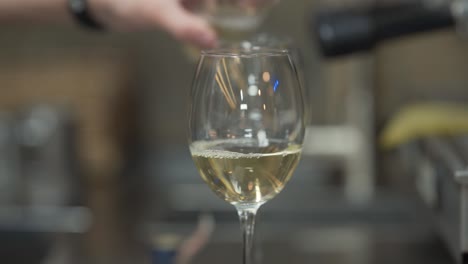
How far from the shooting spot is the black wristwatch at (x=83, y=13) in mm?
1007

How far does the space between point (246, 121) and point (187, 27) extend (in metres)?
0.28

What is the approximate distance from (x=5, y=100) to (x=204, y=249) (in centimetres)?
105

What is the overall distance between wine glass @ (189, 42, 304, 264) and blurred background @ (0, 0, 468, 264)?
18.5 inches

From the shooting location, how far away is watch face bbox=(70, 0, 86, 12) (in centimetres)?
101

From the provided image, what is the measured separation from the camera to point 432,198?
99 centimetres

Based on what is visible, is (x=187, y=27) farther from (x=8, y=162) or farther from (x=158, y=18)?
(x=8, y=162)

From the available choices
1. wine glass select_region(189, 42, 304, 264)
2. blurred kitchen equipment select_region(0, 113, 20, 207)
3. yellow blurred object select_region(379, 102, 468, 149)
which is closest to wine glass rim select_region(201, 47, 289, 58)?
wine glass select_region(189, 42, 304, 264)

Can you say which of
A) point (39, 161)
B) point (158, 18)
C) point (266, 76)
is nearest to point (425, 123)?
point (158, 18)

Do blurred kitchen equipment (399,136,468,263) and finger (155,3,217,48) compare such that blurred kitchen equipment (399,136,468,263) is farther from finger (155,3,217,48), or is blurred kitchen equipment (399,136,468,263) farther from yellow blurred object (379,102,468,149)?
finger (155,3,217,48)

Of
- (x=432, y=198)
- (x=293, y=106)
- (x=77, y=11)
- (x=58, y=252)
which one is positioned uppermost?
(x=77, y=11)

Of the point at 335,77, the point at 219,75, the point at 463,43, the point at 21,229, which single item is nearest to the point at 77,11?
the point at 219,75

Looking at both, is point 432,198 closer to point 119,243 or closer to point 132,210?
point 119,243

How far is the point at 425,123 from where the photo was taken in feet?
4.25

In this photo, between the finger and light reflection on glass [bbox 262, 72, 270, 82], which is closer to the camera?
light reflection on glass [bbox 262, 72, 270, 82]
